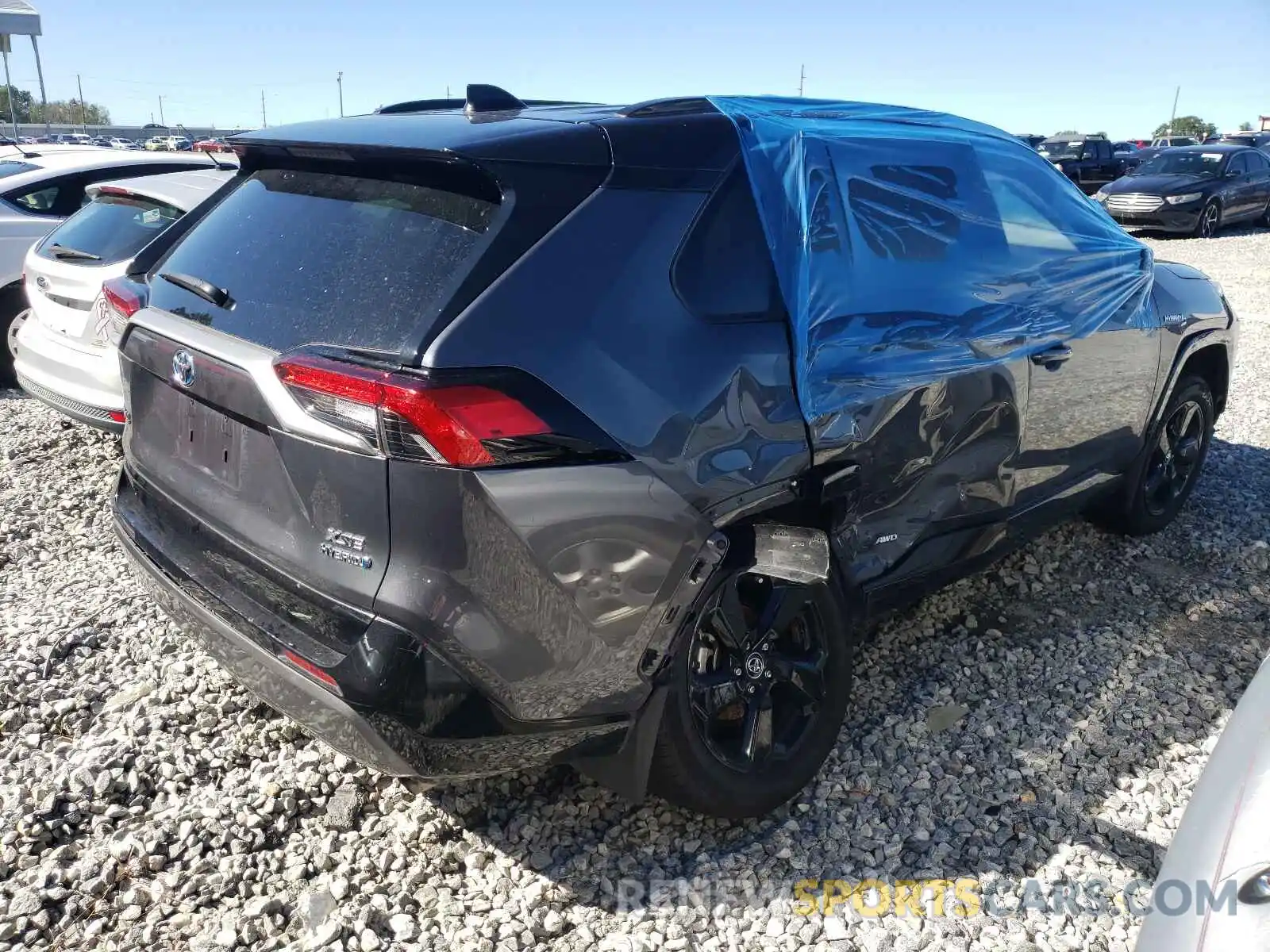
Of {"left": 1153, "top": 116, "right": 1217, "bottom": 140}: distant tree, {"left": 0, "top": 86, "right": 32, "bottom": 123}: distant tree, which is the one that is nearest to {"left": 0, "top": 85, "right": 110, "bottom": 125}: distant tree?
{"left": 0, "top": 86, "right": 32, "bottom": 123}: distant tree

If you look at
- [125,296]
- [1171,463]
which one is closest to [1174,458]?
[1171,463]

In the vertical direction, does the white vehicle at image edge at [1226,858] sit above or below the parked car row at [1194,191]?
above

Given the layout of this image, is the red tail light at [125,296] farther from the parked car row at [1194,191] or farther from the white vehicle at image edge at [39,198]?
the parked car row at [1194,191]

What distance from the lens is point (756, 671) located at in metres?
2.77

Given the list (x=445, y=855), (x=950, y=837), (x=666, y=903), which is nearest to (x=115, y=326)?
(x=445, y=855)

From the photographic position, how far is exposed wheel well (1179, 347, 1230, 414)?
4.86m

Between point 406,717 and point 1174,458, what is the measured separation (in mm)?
4214

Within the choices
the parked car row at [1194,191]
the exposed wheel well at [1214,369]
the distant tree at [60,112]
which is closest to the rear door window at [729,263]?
the exposed wheel well at [1214,369]

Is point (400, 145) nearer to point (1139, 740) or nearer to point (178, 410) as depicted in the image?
point (178, 410)

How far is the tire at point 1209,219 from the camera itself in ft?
59.4

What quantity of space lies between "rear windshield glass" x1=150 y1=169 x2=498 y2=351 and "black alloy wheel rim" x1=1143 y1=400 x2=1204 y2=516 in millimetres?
3754

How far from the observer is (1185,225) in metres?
18.0

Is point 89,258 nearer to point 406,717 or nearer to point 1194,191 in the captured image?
point 406,717

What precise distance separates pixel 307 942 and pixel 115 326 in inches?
78.3
